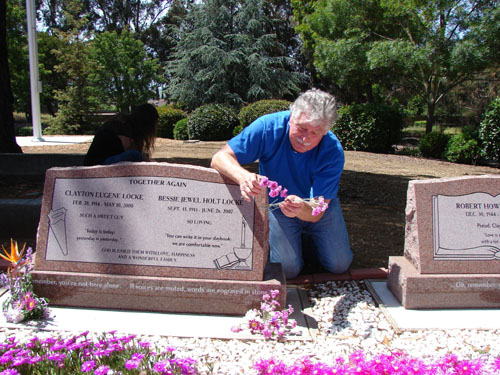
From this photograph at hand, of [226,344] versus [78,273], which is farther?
[78,273]

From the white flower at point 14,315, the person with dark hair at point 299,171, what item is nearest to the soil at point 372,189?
the person with dark hair at point 299,171

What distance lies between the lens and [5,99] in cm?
770

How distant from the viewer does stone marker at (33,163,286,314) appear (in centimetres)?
277

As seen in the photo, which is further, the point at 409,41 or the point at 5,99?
the point at 409,41

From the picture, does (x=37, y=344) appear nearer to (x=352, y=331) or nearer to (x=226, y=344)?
(x=226, y=344)

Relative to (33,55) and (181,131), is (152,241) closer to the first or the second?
(33,55)

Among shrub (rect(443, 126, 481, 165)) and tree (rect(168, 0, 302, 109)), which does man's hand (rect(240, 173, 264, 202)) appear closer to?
shrub (rect(443, 126, 481, 165))

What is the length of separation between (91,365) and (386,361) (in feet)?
4.49

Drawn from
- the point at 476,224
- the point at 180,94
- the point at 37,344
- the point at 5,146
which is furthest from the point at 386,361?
the point at 180,94

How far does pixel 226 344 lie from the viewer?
2504 millimetres

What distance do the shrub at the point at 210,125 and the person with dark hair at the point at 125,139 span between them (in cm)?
1199

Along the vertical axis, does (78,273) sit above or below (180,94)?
below

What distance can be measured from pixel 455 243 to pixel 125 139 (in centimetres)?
273

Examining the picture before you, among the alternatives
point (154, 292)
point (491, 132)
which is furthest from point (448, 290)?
point (491, 132)
